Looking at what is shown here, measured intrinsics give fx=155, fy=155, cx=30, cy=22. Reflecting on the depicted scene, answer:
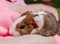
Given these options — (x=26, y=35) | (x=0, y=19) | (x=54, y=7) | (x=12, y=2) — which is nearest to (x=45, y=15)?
(x=26, y=35)

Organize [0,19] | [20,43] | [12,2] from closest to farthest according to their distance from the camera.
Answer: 1. [20,43]
2. [0,19]
3. [12,2]

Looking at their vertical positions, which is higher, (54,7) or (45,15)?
(45,15)

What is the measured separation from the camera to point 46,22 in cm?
93

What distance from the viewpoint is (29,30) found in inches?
36.5

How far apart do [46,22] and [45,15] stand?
0.05 metres

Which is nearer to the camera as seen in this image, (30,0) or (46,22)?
(46,22)

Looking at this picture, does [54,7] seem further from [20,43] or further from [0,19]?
[20,43]

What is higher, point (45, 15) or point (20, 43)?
point (45, 15)

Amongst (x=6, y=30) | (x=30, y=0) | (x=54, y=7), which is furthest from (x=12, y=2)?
(x=6, y=30)

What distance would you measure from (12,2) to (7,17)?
1.76 feet

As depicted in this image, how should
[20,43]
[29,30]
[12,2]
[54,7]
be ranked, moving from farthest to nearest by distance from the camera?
[54,7] < [12,2] < [29,30] < [20,43]

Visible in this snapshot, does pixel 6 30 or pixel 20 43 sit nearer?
pixel 20 43

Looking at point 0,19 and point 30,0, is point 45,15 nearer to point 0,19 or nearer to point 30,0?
point 0,19

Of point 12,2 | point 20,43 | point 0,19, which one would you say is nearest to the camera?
point 20,43
